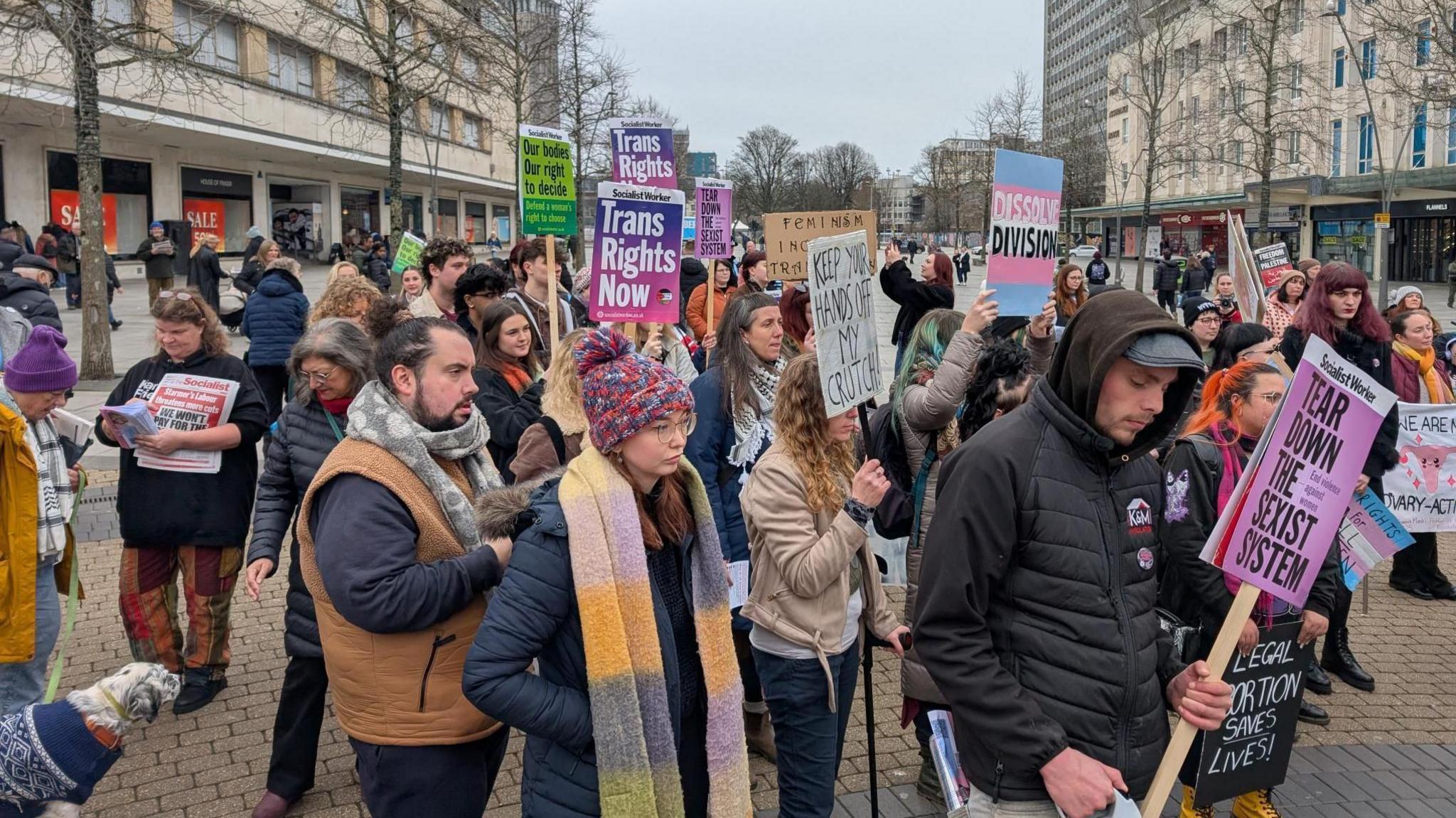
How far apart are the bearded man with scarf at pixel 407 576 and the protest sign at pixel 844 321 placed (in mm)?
1236

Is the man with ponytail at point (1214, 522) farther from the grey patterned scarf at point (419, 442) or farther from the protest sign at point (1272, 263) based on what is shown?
the protest sign at point (1272, 263)

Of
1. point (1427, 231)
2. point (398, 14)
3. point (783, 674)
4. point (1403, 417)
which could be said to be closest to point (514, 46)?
point (398, 14)

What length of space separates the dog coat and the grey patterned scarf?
3.20 feet

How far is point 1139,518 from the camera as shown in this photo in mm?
2562

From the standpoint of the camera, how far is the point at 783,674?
357 cm

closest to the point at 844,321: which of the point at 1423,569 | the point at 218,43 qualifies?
the point at 1423,569

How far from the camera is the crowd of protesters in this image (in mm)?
2453

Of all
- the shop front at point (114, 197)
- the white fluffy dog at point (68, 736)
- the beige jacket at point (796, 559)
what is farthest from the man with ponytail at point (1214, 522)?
the shop front at point (114, 197)

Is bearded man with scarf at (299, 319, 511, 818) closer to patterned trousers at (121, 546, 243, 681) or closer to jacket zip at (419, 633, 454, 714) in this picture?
jacket zip at (419, 633, 454, 714)

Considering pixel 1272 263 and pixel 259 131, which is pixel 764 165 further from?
pixel 1272 263

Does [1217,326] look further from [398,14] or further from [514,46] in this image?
[514,46]

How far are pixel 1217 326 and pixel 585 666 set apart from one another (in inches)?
272

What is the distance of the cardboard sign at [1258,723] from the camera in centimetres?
390

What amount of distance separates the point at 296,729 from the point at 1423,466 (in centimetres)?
658
